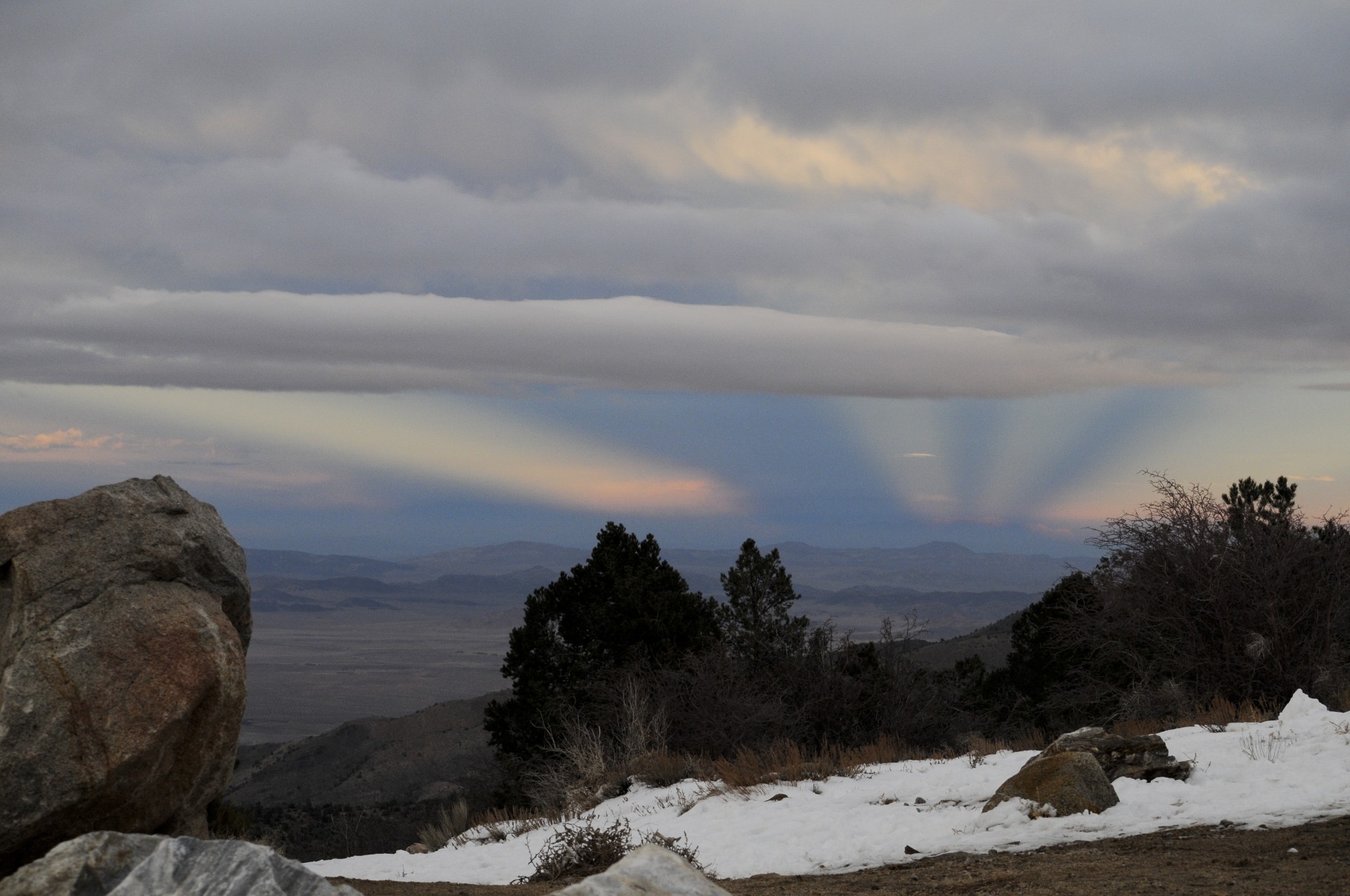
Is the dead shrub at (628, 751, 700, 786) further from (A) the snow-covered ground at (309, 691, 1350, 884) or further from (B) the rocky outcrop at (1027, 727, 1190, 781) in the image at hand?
(B) the rocky outcrop at (1027, 727, 1190, 781)

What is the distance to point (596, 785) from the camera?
16.5 metres

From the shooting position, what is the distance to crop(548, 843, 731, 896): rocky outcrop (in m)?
Answer: 4.32

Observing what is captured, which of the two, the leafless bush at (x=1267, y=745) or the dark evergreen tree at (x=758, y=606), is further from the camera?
the dark evergreen tree at (x=758, y=606)

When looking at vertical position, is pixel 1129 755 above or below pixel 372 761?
above

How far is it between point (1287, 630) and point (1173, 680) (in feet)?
7.52

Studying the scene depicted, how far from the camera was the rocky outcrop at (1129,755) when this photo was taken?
1045 cm

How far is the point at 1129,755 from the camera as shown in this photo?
10.6 m

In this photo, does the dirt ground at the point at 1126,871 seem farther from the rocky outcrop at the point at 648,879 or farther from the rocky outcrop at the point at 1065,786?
the rocky outcrop at the point at 648,879

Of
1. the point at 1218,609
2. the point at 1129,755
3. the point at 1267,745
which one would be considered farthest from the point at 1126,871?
the point at 1218,609

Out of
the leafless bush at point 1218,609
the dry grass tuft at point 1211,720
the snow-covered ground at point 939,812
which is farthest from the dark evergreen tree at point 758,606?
the snow-covered ground at point 939,812

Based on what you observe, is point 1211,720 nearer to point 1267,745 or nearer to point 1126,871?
point 1267,745

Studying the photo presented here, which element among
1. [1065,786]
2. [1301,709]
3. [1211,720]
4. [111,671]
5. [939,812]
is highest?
[111,671]

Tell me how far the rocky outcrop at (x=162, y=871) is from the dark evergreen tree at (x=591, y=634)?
2705 centimetres

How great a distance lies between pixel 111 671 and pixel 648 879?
5.90 meters
